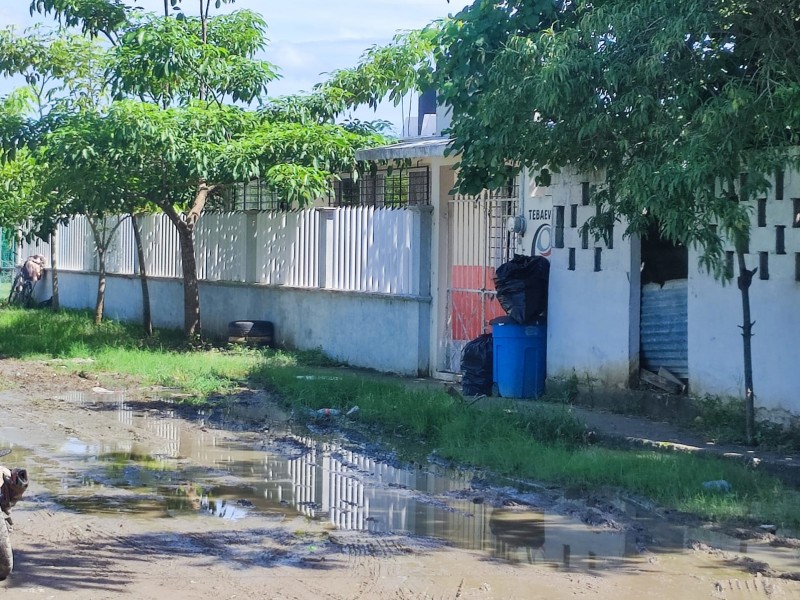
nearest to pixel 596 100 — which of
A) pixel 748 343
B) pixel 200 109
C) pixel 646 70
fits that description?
pixel 646 70

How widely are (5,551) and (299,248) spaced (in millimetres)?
12319

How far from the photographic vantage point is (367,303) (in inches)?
618

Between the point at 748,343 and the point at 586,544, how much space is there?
3.27 meters

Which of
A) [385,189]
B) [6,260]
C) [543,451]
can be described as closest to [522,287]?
[543,451]

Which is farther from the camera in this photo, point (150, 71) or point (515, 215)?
point (150, 71)

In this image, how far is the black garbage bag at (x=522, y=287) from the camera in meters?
12.4

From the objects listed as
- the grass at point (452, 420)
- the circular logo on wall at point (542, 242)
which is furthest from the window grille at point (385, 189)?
→ the circular logo on wall at point (542, 242)

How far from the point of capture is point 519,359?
12.5 m

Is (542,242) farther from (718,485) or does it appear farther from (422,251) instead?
(718,485)

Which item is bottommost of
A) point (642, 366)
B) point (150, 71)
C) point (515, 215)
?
point (642, 366)

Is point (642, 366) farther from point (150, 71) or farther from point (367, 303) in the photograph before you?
point (150, 71)

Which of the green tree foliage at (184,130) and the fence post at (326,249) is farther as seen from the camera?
the fence post at (326,249)

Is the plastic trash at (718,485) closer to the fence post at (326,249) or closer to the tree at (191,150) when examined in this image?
the tree at (191,150)

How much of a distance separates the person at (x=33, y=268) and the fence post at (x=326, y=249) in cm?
1369
